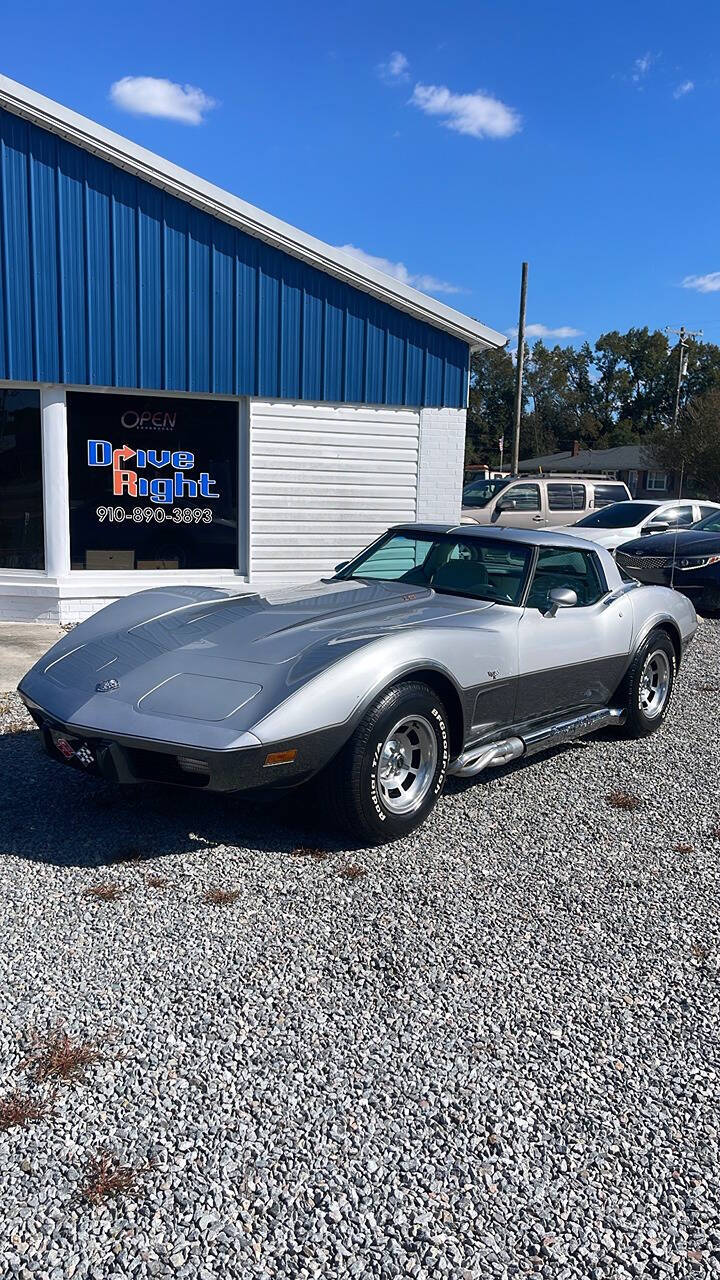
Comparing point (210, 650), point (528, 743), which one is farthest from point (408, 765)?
point (210, 650)

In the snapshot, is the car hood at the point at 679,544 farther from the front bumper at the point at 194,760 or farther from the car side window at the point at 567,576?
the front bumper at the point at 194,760

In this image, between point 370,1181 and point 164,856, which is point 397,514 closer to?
point 164,856

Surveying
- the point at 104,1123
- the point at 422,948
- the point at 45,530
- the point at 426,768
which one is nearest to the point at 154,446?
the point at 45,530

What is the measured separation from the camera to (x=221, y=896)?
386 cm

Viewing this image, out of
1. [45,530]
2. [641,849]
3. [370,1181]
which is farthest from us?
[45,530]

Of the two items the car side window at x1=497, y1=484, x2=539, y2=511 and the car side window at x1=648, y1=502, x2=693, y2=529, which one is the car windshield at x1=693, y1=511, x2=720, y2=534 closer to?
the car side window at x1=648, y1=502, x2=693, y2=529

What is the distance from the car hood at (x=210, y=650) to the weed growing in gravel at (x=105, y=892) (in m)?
0.63

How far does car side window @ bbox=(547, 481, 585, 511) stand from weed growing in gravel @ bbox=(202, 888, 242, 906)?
584 inches

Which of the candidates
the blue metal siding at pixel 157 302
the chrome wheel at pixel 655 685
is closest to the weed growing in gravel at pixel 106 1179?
the chrome wheel at pixel 655 685

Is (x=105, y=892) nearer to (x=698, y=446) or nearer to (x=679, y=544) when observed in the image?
(x=679, y=544)

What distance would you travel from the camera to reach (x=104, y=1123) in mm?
2521

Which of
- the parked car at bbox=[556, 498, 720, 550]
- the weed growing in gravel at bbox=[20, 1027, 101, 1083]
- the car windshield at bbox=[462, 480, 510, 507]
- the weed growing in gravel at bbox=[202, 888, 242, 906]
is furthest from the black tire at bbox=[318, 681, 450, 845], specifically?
the car windshield at bbox=[462, 480, 510, 507]

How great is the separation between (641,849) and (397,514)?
7.38 metres

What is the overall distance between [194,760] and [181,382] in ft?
23.3
